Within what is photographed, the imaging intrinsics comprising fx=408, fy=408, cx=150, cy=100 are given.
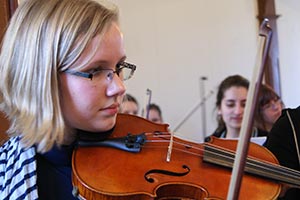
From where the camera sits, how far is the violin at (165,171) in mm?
636

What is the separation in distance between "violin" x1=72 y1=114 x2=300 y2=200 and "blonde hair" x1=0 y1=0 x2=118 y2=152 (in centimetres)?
8

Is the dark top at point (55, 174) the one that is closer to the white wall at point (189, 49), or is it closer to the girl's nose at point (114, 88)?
the girl's nose at point (114, 88)

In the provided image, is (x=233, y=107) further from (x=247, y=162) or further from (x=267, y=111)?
(x=247, y=162)

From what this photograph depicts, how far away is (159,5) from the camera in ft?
10.1

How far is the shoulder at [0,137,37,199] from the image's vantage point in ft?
2.20

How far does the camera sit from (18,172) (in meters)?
0.69

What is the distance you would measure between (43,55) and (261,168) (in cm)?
41

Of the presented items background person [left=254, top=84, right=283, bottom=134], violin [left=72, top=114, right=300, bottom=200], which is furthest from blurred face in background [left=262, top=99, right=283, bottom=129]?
violin [left=72, top=114, right=300, bottom=200]

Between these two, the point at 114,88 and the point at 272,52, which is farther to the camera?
the point at 272,52

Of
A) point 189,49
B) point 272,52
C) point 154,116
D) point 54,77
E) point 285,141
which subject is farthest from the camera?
point 189,49

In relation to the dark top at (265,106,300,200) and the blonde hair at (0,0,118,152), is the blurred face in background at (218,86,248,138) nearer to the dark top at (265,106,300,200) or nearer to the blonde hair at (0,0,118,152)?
the dark top at (265,106,300,200)

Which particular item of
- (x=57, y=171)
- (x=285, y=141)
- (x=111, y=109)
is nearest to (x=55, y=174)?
(x=57, y=171)

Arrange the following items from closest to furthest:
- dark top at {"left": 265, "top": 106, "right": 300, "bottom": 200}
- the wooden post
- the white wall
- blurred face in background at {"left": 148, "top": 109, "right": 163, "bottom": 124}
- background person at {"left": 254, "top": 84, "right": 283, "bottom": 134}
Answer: dark top at {"left": 265, "top": 106, "right": 300, "bottom": 200}
background person at {"left": 254, "top": 84, "right": 283, "bottom": 134}
blurred face in background at {"left": 148, "top": 109, "right": 163, "bottom": 124}
the wooden post
the white wall

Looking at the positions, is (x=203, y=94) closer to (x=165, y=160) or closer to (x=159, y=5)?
(x=159, y=5)
